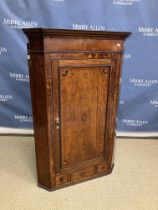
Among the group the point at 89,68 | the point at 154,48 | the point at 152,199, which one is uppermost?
the point at 154,48

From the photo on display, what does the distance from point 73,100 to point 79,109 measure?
94mm

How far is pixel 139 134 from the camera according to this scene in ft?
8.91

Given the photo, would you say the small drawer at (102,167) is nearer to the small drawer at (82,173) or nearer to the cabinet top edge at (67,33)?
the small drawer at (82,173)

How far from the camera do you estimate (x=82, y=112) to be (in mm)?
1707

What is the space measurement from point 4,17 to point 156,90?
1784 mm

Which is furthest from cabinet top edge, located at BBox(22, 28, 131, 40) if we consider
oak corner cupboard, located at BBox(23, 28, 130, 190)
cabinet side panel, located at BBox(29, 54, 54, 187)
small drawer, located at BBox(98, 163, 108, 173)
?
small drawer, located at BBox(98, 163, 108, 173)

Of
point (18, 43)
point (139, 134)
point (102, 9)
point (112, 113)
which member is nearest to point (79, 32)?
point (112, 113)

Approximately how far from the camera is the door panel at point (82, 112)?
62.6 inches

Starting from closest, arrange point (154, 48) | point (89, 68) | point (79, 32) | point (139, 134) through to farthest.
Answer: point (79, 32)
point (89, 68)
point (154, 48)
point (139, 134)

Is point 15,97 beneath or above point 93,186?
above

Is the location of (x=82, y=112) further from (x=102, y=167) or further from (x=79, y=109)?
(x=102, y=167)

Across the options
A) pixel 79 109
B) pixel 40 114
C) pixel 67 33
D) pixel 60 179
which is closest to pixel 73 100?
pixel 79 109

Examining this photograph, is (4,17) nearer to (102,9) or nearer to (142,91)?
(102,9)

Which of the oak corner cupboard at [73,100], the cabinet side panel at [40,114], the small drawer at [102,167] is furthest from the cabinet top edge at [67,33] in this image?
the small drawer at [102,167]
